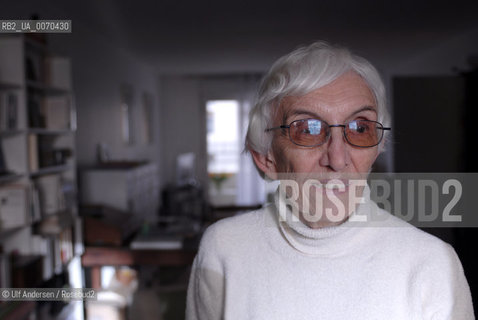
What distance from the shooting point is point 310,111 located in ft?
2.79

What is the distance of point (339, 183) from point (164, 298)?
1.70 meters

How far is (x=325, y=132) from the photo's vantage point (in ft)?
2.76

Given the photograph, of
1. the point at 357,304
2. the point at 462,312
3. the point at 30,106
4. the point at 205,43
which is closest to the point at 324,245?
the point at 357,304

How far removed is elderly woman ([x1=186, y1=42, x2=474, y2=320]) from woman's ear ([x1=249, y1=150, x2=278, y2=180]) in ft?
0.17

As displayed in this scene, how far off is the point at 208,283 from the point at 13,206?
2069mm

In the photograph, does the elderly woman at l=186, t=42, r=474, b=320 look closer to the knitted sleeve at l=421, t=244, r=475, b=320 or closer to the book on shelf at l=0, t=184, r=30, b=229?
the knitted sleeve at l=421, t=244, r=475, b=320

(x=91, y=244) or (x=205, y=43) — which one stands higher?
(x=205, y=43)

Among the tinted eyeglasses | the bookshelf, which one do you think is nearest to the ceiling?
the bookshelf

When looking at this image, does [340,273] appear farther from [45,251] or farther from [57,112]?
[57,112]

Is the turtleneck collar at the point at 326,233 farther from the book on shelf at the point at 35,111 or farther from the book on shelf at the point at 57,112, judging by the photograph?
the book on shelf at the point at 57,112

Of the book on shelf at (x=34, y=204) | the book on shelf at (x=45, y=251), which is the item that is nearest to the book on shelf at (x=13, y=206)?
the book on shelf at (x=34, y=204)

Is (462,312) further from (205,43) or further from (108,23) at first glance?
(205,43)

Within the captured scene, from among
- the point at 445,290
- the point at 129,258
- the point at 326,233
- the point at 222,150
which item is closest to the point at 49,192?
the point at 129,258

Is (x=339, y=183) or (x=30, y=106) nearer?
(x=339, y=183)
